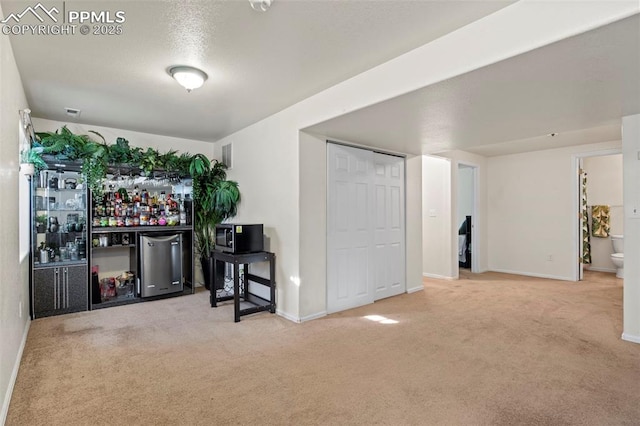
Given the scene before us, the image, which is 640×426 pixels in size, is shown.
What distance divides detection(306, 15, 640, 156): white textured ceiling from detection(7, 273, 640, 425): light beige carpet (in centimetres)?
216

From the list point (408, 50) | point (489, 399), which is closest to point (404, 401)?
point (489, 399)

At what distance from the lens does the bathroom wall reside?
6691mm

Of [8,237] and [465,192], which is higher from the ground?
[465,192]

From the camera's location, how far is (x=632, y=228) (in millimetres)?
3209

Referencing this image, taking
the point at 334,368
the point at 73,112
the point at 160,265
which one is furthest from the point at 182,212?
the point at 334,368

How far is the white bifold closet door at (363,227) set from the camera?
13.9 ft

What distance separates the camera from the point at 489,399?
7.38 feet

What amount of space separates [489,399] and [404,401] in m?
0.57

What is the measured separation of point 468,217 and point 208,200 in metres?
5.39

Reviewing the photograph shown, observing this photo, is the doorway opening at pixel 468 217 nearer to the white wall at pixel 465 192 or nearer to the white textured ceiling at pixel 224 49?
the white wall at pixel 465 192

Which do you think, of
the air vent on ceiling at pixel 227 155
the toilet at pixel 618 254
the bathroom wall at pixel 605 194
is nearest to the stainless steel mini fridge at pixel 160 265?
the air vent on ceiling at pixel 227 155

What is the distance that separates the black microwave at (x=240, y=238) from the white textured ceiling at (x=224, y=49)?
142 centimetres

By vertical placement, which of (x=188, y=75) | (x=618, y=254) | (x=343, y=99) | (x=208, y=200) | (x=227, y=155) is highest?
(x=188, y=75)

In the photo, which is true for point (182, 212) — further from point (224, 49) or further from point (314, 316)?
point (224, 49)
